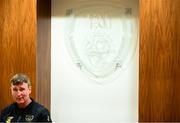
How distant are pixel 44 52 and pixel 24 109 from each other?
124 cm

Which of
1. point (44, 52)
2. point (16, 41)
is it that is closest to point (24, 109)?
point (16, 41)

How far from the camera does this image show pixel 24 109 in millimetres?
2717

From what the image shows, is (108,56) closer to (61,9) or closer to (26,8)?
(61,9)

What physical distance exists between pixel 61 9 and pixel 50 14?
138 millimetres

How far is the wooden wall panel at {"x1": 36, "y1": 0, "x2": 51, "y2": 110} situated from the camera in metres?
3.72

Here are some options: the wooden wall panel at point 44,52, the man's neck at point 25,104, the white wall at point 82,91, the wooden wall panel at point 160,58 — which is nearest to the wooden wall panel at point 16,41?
the wooden wall panel at point 44,52

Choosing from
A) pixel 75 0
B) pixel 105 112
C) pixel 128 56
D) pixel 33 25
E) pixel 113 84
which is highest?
pixel 75 0

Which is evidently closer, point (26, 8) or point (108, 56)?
point (26, 8)

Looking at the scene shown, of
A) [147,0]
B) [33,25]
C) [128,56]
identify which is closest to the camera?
[147,0]

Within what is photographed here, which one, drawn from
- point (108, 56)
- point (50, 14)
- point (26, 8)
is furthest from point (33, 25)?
point (108, 56)

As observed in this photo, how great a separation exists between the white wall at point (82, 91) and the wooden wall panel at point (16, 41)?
440 mm

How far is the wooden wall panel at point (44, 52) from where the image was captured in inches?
146

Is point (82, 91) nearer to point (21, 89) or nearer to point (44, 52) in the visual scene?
point (44, 52)

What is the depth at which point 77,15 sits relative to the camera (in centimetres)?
393
